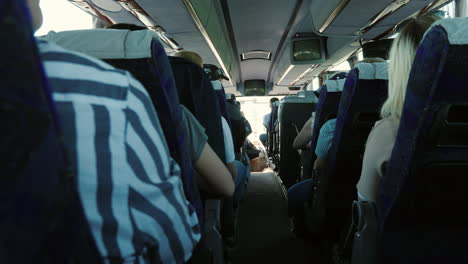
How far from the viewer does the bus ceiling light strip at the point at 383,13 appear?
3014mm

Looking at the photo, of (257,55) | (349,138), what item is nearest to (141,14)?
(349,138)

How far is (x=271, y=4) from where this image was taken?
16.3ft

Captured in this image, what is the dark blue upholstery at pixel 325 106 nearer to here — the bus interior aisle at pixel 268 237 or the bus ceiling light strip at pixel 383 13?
the bus interior aisle at pixel 268 237

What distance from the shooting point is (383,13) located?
335 cm

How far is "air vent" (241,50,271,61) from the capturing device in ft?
28.3

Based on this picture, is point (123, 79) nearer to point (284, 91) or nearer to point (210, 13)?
point (210, 13)

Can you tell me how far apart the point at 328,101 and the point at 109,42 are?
1703 millimetres

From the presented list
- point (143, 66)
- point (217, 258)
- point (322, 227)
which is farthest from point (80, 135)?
point (322, 227)

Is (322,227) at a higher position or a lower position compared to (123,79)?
lower

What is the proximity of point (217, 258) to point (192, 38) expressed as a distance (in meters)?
4.20

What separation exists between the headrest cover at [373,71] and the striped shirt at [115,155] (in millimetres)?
1117

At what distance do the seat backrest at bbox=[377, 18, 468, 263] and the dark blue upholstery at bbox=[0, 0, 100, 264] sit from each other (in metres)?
0.89

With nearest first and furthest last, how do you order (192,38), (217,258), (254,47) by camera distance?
(217,258) < (192,38) < (254,47)

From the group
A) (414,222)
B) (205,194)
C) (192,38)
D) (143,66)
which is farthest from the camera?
(192,38)
